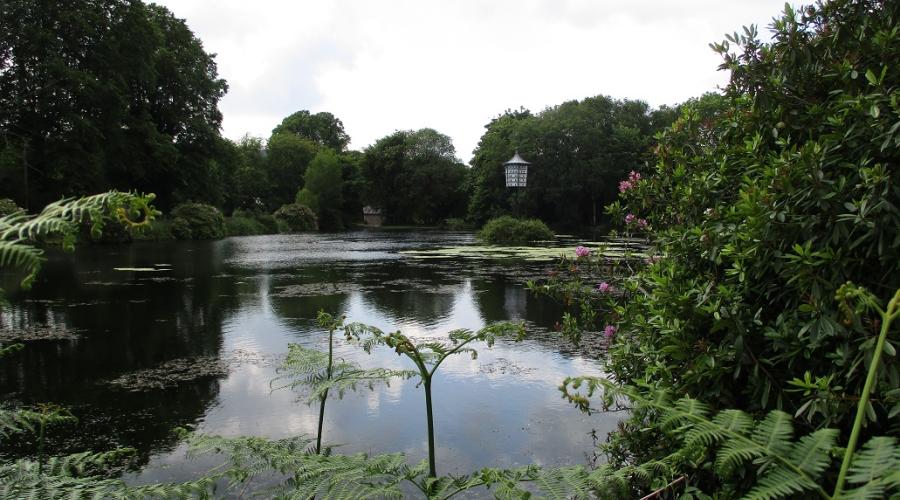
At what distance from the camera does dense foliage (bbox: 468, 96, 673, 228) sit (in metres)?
48.6

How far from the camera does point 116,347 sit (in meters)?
6.90

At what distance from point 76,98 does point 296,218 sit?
74.2 ft

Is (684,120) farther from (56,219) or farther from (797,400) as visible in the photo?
(56,219)

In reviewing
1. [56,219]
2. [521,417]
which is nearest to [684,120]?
[521,417]

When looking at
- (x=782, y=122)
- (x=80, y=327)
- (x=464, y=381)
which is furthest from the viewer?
(x=80, y=327)

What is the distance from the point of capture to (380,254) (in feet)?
71.8

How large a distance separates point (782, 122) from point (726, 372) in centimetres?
109

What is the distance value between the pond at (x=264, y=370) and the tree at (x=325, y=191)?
45.0m

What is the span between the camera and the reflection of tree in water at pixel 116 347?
14.7ft

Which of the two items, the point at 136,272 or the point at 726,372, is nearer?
the point at 726,372

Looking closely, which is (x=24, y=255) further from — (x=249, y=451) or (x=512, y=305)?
(x=512, y=305)

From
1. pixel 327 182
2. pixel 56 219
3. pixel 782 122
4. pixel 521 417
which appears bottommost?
pixel 521 417

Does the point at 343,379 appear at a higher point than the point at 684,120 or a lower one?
lower

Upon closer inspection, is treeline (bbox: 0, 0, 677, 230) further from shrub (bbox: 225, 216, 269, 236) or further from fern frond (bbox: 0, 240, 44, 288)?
fern frond (bbox: 0, 240, 44, 288)
